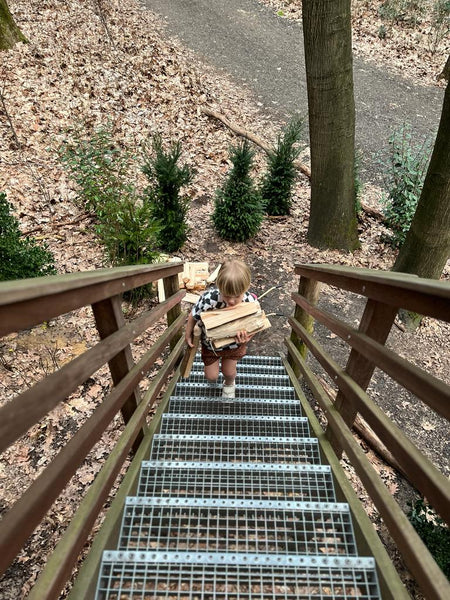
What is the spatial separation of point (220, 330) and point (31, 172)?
20.9 feet

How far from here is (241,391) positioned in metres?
3.75

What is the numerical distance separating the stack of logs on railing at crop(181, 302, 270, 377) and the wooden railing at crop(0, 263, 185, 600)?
54cm

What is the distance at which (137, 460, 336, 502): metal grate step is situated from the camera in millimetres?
2395

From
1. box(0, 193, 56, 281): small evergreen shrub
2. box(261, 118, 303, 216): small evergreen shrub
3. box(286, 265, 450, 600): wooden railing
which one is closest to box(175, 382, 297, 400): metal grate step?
box(286, 265, 450, 600): wooden railing

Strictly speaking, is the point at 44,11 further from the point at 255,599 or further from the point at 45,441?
the point at 255,599

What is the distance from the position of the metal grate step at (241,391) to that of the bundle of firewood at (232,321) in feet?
3.27

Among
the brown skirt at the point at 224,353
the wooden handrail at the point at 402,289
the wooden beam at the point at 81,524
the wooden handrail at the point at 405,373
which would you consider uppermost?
the wooden handrail at the point at 402,289

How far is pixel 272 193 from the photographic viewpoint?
7.65m

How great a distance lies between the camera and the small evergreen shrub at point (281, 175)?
23.0ft

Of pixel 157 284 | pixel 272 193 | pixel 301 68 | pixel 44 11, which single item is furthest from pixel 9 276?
pixel 301 68

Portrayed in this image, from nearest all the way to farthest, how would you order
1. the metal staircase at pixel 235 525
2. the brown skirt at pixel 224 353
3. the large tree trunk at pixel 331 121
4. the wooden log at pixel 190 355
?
the metal staircase at pixel 235 525, the wooden log at pixel 190 355, the brown skirt at pixel 224 353, the large tree trunk at pixel 331 121

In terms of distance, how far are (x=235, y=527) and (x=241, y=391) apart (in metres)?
1.70

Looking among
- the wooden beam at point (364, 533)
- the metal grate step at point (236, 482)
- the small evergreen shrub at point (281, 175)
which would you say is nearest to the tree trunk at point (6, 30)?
the small evergreen shrub at point (281, 175)

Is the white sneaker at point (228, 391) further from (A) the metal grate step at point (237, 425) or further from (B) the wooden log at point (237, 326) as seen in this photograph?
(B) the wooden log at point (237, 326)
